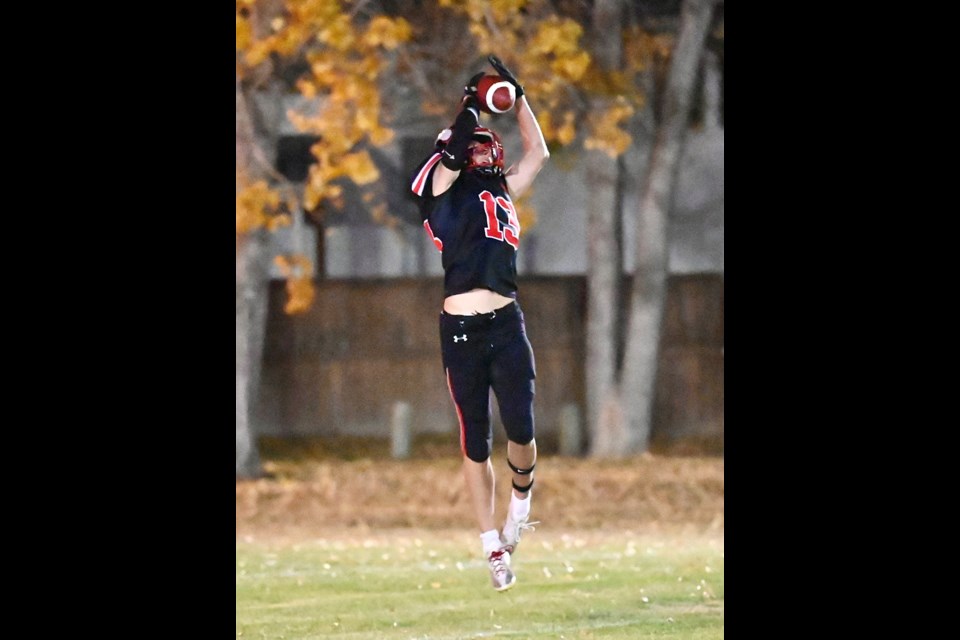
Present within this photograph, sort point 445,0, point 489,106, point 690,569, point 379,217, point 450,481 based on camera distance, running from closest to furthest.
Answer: point 489,106
point 690,569
point 445,0
point 450,481
point 379,217

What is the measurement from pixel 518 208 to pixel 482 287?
7.55 meters

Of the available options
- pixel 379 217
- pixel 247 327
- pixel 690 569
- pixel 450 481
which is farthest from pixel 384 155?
pixel 690 569

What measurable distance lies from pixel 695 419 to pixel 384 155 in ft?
15.4

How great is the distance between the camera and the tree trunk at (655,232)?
15.3 meters

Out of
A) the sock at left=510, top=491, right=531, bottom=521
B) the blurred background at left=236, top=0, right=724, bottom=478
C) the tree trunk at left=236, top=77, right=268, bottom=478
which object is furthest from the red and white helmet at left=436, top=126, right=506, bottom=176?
the tree trunk at left=236, top=77, right=268, bottom=478

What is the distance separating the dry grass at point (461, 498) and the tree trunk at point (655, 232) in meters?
0.63

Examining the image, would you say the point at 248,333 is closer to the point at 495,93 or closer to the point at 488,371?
the point at 488,371

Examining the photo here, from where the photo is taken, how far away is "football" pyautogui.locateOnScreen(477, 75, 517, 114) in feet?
22.0

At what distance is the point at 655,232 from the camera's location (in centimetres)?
1588

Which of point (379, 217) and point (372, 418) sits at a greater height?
point (379, 217)

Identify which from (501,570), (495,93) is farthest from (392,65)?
(501,570)

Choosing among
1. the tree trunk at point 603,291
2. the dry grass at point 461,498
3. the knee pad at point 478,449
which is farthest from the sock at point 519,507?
the tree trunk at point 603,291
